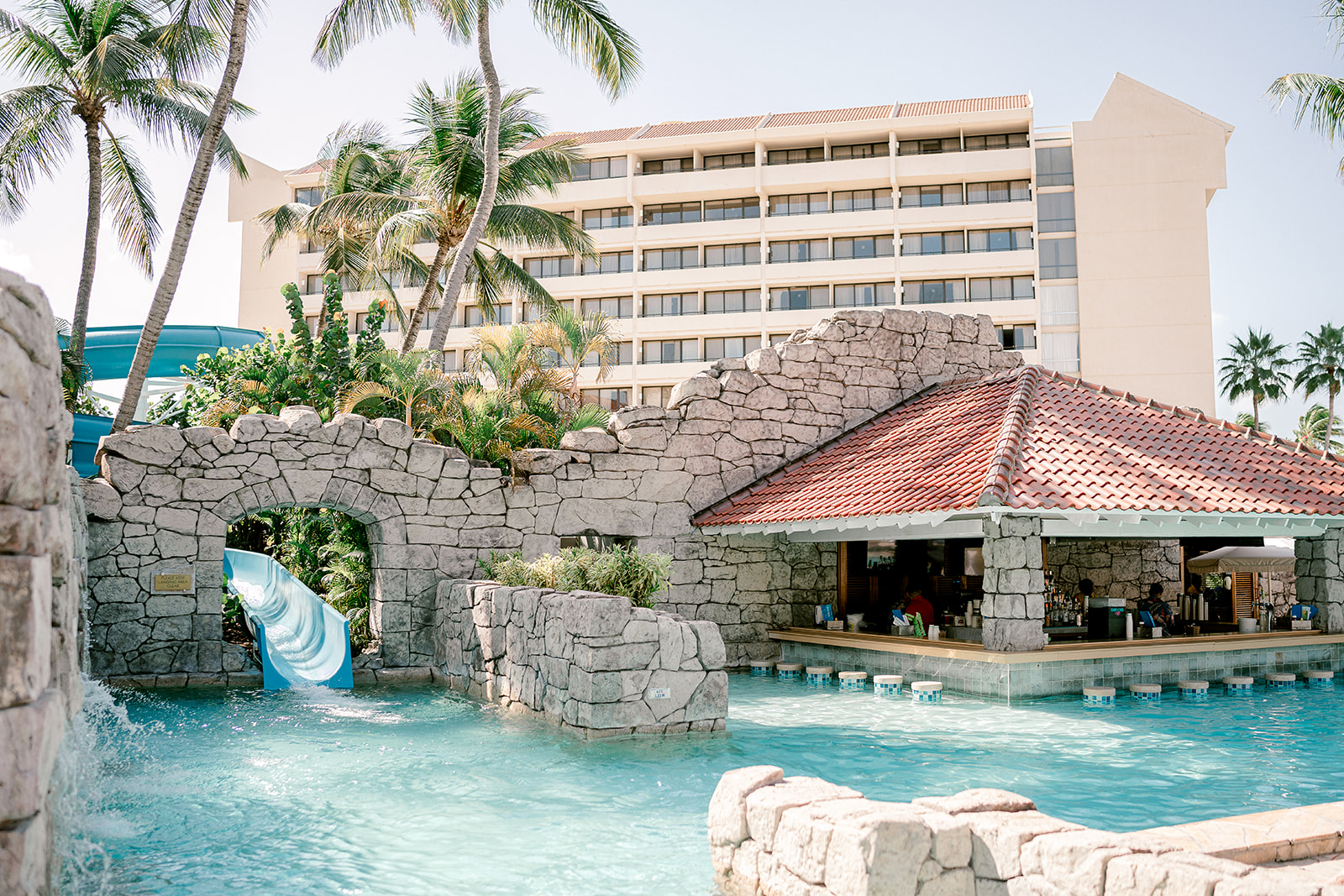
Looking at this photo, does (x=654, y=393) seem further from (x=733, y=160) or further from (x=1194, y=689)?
(x=1194, y=689)

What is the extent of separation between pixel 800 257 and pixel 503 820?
1583 inches

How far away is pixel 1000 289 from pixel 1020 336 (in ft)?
7.13

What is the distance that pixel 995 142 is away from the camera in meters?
44.2

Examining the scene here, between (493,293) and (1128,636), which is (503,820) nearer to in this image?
(1128,636)

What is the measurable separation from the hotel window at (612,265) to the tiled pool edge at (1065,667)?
108 feet

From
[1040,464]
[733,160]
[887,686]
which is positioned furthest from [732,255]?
[887,686]

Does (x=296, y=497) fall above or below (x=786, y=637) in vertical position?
above

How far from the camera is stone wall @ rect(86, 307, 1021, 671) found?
12.8 metres

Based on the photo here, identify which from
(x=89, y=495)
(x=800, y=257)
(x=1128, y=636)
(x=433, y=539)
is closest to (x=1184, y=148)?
(x=800, y=257)

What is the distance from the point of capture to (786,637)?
1564cm

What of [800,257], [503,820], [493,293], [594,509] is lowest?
[503,820]

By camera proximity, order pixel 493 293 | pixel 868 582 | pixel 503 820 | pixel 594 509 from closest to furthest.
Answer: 1. pixel 503 820
2. pixel 594 509
3. pixel 868 582
4. pixel 493 293

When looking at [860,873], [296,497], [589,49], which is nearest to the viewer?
[860,873]

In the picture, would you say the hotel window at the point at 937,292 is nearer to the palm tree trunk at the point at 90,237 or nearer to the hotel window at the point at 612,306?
the hotel window at the point at 612,306
